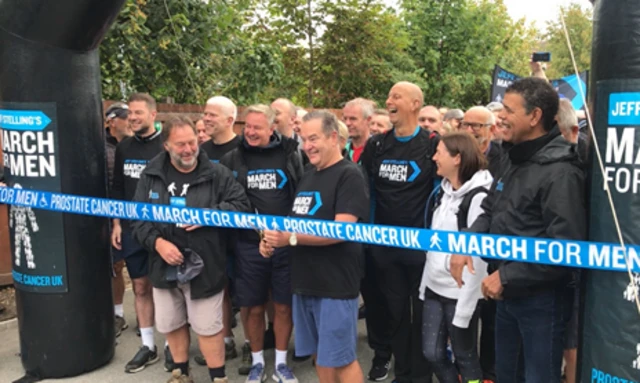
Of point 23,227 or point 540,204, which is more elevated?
point 540,204

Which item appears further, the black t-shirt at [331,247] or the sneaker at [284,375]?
the sneaker at [284,375]

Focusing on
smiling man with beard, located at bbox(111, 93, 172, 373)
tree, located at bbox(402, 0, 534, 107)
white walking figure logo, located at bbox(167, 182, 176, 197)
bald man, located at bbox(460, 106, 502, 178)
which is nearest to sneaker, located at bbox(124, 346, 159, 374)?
smiling man with beard, located at bbox(111, 93, 172, 373)

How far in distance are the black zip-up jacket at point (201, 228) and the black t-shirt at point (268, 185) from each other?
28 centimetres

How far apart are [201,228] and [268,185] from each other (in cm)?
67

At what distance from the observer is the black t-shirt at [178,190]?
12.9 ft

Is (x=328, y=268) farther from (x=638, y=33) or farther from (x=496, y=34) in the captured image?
(x=496, y=34)

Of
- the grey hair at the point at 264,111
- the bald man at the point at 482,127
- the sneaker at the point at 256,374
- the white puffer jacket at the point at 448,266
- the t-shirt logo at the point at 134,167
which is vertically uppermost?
the grey hair at the point at 264,111

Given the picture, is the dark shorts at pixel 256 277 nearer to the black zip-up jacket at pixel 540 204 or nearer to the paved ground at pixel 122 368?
the paved ground at pixel 122 368

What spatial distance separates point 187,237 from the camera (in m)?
3.94

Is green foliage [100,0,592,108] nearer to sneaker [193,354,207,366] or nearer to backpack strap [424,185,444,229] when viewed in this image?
backpack strap [424,185,444,229]

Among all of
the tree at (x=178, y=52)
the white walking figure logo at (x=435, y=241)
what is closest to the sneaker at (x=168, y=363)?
the white walking figure logo at (x=435, y=241)

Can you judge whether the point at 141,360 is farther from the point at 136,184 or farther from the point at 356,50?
the point at 356,50

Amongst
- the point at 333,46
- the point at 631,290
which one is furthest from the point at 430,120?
the point at 333,46

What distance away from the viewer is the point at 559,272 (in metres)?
2.68
